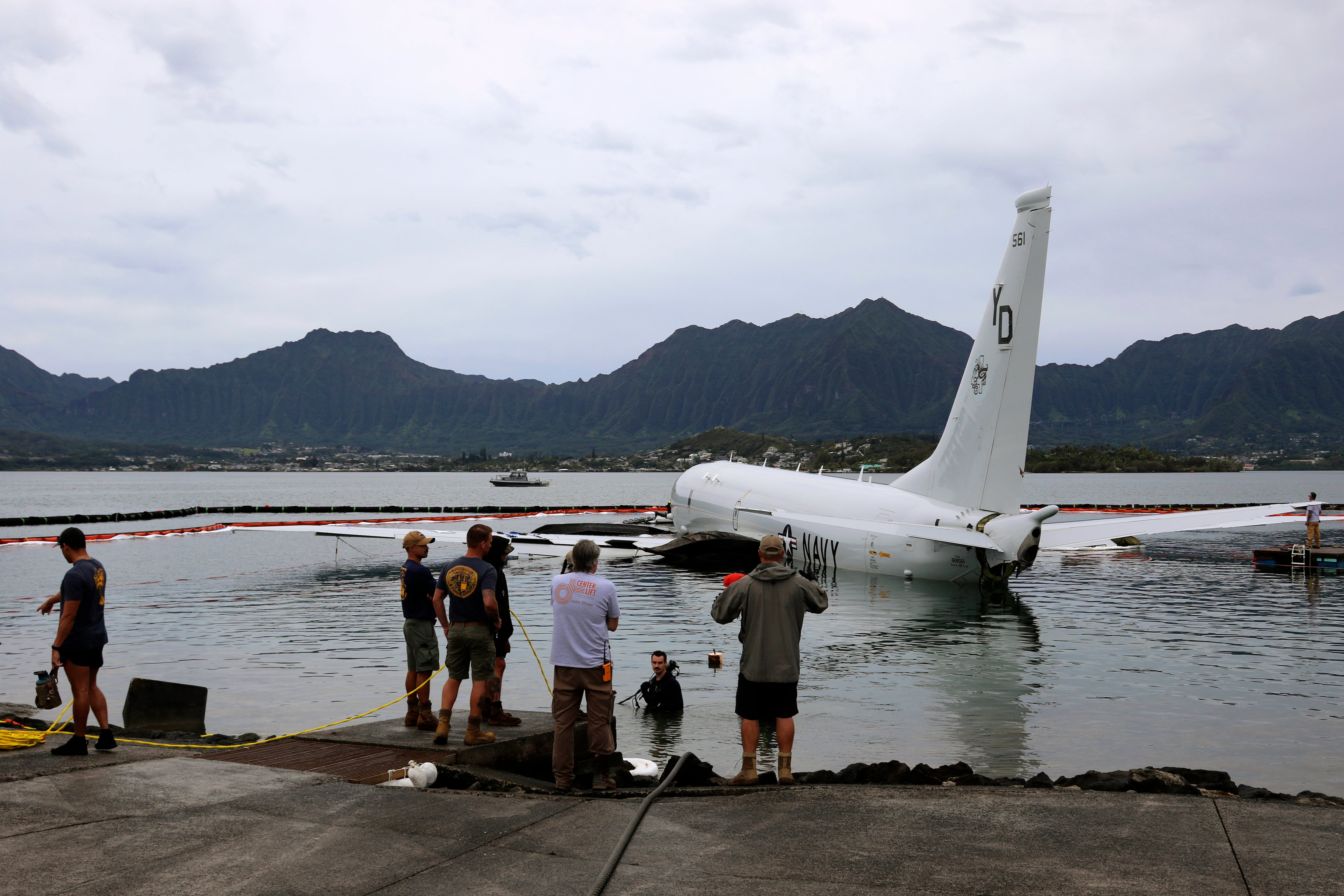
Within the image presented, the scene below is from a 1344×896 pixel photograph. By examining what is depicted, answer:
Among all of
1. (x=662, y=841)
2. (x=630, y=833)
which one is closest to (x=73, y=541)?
(x=630, y=833)

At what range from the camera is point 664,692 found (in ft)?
48.8

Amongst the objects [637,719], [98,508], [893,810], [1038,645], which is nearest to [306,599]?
[637,719]

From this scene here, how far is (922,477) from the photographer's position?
1113 inches

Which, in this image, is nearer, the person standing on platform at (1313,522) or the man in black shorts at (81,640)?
the man in black shorts at (81,640)

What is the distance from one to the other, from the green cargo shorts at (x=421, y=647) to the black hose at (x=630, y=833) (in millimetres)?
4156

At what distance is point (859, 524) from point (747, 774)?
17.9 m

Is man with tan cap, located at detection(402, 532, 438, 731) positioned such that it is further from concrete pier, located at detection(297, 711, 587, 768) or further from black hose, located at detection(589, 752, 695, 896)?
black hose, located at detection(589, 752, 695, 896)

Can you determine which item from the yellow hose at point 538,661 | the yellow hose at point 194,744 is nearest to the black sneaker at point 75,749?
the yellow hose at point 194,744

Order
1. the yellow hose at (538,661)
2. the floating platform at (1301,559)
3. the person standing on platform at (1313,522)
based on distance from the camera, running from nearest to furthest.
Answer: the yellow hose at (538,661), the floating platform at (1301,559), the person standing on platform at (1313,522)

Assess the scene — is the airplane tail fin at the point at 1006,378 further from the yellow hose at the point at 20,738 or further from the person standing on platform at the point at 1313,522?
the yellow hose at the point at 20,738

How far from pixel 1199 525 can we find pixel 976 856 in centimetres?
1754

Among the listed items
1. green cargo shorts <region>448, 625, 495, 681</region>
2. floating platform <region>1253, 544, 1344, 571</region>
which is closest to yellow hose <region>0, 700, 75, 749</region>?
green cargo shorts <region>448, 625, 495, 681</region>

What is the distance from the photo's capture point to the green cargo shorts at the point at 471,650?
10.6 meters

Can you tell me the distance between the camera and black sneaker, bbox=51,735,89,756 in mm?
9844
